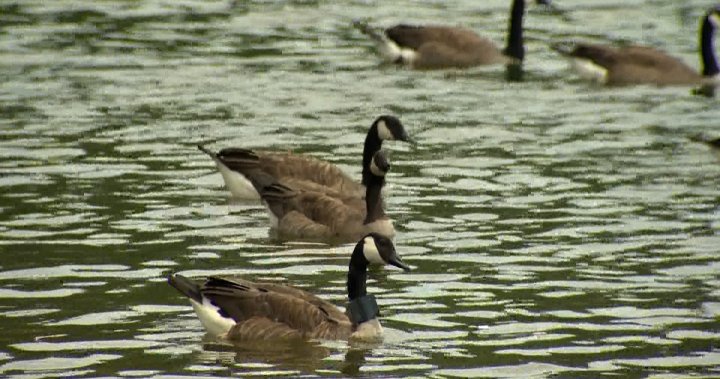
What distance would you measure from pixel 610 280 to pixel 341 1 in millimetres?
19453

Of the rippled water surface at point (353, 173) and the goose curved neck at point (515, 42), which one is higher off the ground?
the goose curved neck at point (515, 42)

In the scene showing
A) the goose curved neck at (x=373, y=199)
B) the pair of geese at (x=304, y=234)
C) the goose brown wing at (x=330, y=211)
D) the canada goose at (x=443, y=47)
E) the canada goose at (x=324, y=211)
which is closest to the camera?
the pair of geese at (x=304, y=234)

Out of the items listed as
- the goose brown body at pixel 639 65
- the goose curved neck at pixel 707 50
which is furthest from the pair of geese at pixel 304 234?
the goose curved neck at pixel 707 50

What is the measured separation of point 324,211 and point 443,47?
1078 cm

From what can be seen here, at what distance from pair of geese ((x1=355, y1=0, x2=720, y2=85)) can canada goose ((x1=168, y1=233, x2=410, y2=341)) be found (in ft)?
45.5

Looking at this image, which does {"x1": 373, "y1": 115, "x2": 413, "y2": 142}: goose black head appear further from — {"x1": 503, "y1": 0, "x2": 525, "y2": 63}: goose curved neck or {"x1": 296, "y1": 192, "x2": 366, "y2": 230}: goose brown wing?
{"x1": 503, "y1": 0, "x2": 525, "y2": 63}: goose curved neck

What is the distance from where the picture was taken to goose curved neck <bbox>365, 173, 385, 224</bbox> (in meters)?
17.6

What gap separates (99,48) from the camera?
29.1 m

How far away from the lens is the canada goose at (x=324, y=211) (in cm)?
1773

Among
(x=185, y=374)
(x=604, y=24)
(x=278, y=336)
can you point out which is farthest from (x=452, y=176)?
(x=604, y=24)

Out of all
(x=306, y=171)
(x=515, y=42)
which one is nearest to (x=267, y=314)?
(x=306, y=171)

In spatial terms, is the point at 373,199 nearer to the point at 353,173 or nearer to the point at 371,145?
the point at 371,145

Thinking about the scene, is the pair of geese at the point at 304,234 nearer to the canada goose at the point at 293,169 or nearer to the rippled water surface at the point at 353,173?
the canada goose at the point at 293,169

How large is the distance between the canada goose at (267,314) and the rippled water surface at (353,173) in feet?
0.41
